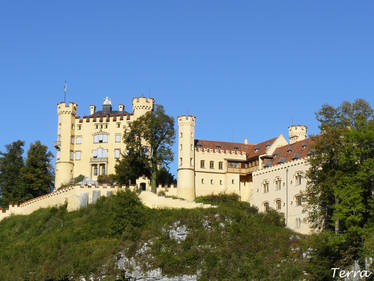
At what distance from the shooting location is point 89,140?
300 ft

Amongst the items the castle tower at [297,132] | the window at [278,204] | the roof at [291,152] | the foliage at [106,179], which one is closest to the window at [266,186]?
the window at [278,204]

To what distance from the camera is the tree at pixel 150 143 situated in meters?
80.9

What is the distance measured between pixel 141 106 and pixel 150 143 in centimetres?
1021

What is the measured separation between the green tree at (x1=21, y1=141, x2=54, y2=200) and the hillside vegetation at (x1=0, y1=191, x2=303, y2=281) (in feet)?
40.6

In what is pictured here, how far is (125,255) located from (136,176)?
61.4 ft

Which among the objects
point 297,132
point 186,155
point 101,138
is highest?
point 297,132

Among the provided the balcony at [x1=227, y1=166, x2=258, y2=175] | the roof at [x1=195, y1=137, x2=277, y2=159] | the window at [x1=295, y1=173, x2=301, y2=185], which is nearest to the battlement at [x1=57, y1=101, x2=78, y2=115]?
the roof at [x1=195, y1=137, x2=277, y2=159]

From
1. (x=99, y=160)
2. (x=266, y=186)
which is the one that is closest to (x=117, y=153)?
(x=99, y=160)

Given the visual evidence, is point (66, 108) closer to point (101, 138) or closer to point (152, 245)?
point (101, 138)

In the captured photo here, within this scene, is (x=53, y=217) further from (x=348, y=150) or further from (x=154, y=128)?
(x=348, y=150)

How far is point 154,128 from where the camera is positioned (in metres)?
81.1

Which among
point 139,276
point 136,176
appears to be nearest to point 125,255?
point 139,276

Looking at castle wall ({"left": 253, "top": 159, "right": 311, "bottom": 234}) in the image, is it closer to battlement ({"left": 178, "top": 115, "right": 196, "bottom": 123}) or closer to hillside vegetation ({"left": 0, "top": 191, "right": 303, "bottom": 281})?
hillside vegetation ({"left": 0, "top": 191, "right": 303, "bottom": 281})

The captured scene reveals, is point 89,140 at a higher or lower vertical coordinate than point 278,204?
higher
